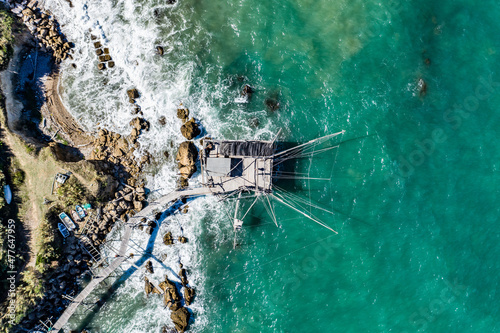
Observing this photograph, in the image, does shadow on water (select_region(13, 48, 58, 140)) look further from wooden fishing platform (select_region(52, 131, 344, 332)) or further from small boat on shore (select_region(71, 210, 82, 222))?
wooden fishing platform (select_region(52, 131, 344, 332))

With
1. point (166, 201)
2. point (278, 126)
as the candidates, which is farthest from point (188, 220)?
point (278, 126)

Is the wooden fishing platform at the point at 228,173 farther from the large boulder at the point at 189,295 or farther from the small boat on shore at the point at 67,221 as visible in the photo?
the large boulder at the point at 189,295

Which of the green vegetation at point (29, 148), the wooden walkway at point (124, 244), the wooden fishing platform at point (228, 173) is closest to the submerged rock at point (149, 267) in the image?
the wooden walkway at point (124, 244)

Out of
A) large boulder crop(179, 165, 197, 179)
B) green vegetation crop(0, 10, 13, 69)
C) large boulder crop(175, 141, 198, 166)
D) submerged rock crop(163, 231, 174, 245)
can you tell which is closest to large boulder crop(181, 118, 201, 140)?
large boulder crop(175, 141, 198, 166)

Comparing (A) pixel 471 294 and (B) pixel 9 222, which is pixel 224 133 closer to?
(B) pixel 9 222

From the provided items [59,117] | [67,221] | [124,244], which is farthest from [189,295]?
[59,117]
